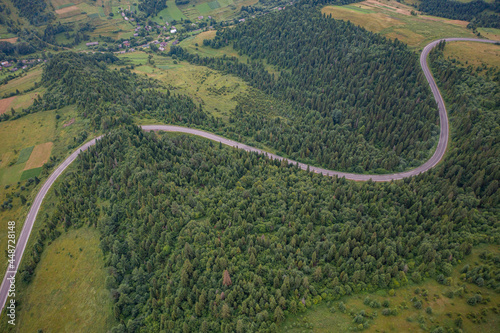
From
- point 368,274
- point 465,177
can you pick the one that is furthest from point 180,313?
point 465,177

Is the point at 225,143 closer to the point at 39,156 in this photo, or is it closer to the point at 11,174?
the point at 39,156

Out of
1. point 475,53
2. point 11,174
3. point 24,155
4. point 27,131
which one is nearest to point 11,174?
point 11,174

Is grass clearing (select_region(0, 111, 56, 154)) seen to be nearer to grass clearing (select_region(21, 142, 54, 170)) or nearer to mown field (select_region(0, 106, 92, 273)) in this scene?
mown field (select_region(0, 106, 92, 273))

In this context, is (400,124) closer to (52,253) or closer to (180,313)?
(180,313)

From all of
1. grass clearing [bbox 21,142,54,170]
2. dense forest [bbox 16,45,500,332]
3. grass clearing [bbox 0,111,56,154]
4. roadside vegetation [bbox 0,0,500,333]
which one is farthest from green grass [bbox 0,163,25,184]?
dense forest [bbox 16,45,500,332]

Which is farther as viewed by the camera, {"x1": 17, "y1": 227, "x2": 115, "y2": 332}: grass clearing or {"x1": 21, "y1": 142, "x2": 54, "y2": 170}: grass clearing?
{"x1": 21, "y1": 142, "x2": 54, "y2": 170}: grass clearing

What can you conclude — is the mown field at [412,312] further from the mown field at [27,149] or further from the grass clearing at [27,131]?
the grass clearing at [27,131]

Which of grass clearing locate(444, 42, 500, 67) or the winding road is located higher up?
grass clearing locate(444, 42, 500, 67)
